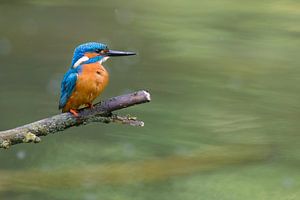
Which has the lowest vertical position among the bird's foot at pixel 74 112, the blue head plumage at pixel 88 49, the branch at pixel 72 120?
the branch at pixel 72 120

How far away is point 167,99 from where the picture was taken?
3980mm

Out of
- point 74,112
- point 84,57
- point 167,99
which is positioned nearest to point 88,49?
point 84,57

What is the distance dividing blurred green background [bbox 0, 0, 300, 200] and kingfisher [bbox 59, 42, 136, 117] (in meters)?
1.14

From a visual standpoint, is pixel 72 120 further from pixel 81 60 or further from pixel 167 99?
pixel 167 99

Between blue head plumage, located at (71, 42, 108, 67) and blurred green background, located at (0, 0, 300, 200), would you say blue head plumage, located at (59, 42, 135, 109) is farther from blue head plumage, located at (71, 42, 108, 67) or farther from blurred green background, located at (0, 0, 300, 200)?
blurred green background, located at (0, 0, 300, 200)

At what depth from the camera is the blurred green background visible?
3.14 m

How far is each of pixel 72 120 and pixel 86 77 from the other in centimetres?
11

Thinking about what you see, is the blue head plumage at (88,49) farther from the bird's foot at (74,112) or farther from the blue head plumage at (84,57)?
the bird's foot at (74,112)

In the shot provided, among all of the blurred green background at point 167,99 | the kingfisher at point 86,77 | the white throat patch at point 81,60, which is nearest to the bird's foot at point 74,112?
the kingfisher at point 86,77

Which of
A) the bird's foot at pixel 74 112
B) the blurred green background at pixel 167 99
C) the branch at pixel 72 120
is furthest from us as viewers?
the blurred green background at pixel 167 99

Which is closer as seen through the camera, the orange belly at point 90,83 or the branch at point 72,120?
the branch at point 72,120

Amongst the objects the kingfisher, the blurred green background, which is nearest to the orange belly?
the kingfisher

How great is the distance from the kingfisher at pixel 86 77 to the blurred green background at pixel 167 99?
1.14 meters

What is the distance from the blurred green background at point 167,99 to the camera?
10.3ft
